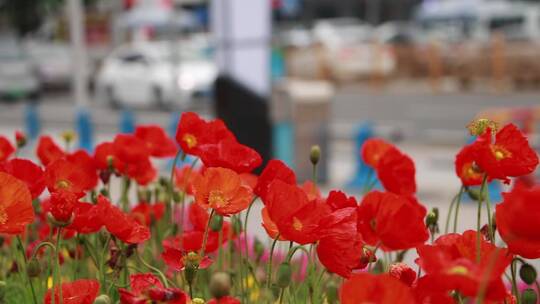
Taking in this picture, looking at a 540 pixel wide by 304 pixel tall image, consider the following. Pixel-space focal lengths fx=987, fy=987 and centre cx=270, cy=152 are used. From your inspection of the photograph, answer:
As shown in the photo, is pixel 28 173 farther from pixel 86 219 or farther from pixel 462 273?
pixel 462 273

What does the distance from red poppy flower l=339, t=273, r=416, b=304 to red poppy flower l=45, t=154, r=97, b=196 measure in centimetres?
77

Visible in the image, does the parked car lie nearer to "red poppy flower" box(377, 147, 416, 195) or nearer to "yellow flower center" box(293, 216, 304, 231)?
"red poppy flower" box(377, 147, 416, 195)

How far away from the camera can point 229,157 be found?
1516 mm

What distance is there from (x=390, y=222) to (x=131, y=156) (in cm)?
69

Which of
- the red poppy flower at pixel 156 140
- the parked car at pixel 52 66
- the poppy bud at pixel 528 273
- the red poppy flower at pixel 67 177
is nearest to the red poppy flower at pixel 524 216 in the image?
the poppy bud at pixel 528 273

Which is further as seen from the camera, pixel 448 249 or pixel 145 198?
pixel 145 198

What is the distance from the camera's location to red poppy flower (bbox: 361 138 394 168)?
1981mm

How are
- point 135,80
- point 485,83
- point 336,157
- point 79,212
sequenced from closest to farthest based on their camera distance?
point 79,212, point 336,157, point 485,83, point 135,80

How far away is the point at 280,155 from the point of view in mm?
8602

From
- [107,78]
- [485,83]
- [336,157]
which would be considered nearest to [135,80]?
[107,78]

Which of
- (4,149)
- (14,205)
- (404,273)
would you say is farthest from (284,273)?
(4,149)

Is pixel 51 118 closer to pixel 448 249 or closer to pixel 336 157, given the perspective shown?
pixel 336 157

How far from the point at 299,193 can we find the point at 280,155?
23.8ft

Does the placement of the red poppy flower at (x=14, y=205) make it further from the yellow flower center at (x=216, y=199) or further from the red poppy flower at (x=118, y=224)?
the yellow flower center at (x=216, y=199)
